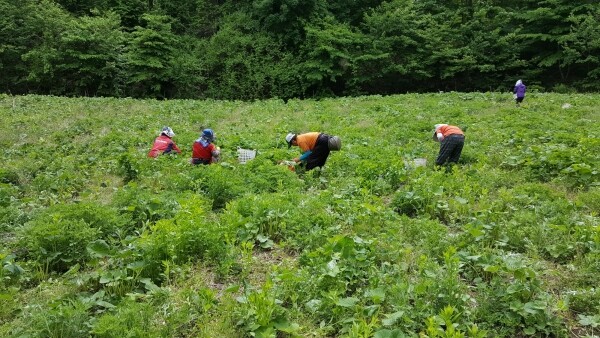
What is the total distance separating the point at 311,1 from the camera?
33.5 metres

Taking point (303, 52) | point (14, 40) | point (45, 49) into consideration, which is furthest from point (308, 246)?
point (14, 40)

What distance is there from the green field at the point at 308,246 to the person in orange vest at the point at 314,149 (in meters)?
0.27

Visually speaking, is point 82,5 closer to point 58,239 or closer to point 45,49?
point 45,49

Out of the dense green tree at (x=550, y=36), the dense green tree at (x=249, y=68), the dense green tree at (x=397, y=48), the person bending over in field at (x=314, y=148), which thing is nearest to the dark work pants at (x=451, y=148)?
the person bending over in field at (x=314, y=148)

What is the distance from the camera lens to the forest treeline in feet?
101

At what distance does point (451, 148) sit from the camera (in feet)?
28.4

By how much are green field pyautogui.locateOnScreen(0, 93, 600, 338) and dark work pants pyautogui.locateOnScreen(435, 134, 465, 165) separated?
12.4 inches

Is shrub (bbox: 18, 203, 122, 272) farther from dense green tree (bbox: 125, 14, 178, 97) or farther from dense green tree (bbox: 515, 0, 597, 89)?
dense green tree (bbox: 515, 0, 597, 89)

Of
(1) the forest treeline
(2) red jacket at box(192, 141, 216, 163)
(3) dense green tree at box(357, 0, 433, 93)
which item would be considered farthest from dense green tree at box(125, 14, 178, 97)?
(2) red jacket at box(192, 141, 216, 163)

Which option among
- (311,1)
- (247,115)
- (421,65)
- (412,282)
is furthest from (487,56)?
(412,282)

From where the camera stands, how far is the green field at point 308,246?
3617mm

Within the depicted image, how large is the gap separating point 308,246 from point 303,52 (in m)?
30.7

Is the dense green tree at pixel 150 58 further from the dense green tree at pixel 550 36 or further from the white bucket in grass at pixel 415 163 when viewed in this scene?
the dense green tree at pixel 550 36

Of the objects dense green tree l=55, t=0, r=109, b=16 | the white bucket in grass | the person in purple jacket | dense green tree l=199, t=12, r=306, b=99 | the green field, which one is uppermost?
dense green tree l=55, t=0, r=109, b=16
